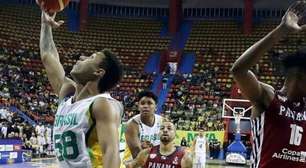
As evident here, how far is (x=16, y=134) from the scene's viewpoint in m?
19.2

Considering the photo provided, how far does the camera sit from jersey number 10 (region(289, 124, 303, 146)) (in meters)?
3.01

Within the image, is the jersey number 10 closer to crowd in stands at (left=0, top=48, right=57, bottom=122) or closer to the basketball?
the basketball

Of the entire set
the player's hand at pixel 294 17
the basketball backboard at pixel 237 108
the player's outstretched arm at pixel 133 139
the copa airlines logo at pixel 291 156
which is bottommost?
the basketball backboard at pixel 237 108

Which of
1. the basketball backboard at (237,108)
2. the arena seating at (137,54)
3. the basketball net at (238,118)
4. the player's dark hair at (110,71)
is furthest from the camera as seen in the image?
the arena seating at (137,54)

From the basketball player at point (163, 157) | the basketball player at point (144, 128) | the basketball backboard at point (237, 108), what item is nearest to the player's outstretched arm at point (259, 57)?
the basketball player at point (163, 157)

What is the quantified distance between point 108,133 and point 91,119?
20 cm

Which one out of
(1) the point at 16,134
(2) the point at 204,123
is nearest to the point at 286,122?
(1) the point at 16,134

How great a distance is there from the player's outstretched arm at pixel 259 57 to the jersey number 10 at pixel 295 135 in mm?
198

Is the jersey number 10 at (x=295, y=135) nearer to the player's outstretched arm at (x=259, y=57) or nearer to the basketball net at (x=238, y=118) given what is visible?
the player's outstretched arm at (x=259, y=57)

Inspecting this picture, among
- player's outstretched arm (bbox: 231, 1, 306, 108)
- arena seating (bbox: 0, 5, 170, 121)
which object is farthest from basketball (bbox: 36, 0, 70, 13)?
arena seating (bbox: 0, 5, 170, 121)

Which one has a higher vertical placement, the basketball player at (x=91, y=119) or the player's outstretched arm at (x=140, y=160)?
the basketball player at (x=91, y=119)

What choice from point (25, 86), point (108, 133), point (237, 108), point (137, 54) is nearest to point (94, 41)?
point (137, 54)

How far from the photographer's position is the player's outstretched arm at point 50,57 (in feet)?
13.9

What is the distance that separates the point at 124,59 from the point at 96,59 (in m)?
28.2
